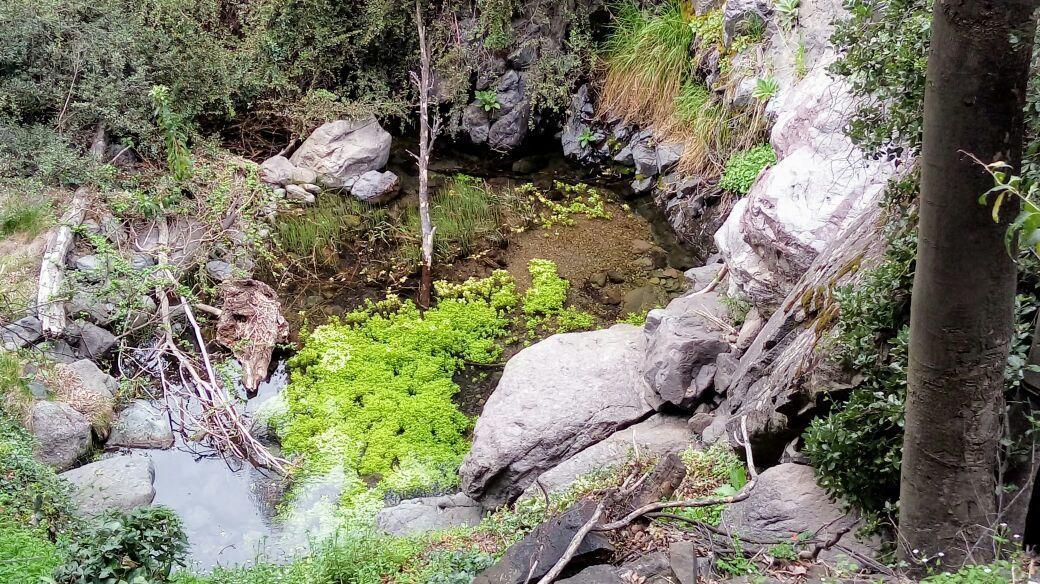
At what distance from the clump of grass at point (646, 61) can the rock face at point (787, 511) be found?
24.7ft

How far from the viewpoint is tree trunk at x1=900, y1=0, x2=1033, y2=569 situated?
216 centimetres

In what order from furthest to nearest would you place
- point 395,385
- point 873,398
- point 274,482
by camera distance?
point 395,385 < point 274,482 < point 873,398

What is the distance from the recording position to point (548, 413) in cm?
629

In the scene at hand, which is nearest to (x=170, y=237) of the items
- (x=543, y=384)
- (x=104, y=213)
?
(x=104, y=213)

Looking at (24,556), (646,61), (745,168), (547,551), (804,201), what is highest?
(646,61)

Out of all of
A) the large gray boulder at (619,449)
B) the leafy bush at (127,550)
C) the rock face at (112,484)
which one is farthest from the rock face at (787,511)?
the rock face at (112,484)

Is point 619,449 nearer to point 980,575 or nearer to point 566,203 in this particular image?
point 980,575

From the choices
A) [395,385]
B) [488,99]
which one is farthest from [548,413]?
[488,99]

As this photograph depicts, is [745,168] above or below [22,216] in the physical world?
above

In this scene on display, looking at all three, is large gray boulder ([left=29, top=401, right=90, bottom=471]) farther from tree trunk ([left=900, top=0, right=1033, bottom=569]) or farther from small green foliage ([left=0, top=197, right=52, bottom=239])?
tree trunk ([left=900, top=0, right=1033, bottom=569])

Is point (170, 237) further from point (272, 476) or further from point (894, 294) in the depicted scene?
point (894, 294)

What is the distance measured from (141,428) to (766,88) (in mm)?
7489

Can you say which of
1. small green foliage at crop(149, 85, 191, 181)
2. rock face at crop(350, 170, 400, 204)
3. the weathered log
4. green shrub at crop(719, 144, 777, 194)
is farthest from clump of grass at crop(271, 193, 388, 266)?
green shrub at crop(719, 144, 777, 194)

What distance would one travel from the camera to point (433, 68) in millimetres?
11422
